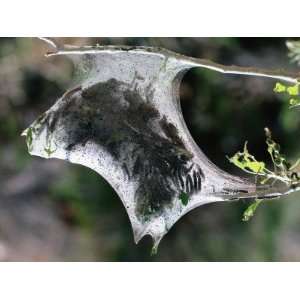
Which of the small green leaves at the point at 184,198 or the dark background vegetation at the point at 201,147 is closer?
the small green leaves at the point at 184,198

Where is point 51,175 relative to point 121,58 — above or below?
below

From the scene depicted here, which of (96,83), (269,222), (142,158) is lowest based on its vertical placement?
(269,222)

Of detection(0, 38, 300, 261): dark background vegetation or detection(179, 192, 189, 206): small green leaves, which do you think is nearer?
detection(179, 192, 189, 206): small green leaves

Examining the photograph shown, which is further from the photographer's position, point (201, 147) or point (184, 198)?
point (201, 147)

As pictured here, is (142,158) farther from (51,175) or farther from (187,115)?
(51,175)
